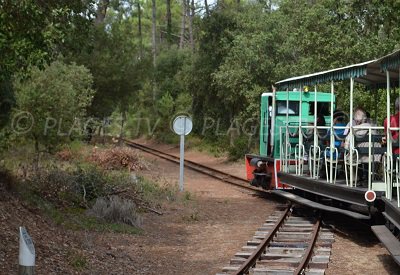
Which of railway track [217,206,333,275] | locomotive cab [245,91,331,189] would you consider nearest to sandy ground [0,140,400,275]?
railway track [217,206,333,275]

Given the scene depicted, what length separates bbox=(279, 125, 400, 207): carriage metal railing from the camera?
1051 centimetres

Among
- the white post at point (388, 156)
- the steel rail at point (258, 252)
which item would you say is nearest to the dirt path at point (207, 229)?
the steel rail at point (258, 252)

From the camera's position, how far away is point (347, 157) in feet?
39.5

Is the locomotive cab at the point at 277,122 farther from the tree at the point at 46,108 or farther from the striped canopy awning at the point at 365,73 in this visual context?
the tree at the point at 46,108

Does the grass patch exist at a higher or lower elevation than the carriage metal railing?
lower

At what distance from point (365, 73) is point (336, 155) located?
1741 millimetres

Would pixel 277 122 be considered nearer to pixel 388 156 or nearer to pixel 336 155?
pixel 336 155

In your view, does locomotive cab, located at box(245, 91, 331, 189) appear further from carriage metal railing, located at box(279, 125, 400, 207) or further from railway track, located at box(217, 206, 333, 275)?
railway track, located at box(217, 206, 333, 275)

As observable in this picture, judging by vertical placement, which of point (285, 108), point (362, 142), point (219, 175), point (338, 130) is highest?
point (285, 108)

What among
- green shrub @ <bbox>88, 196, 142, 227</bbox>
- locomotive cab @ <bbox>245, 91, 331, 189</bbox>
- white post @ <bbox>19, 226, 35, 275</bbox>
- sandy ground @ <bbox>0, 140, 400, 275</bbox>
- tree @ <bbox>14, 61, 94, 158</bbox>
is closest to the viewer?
white post @ <bbox>19, 226, 35, 275</bbox>

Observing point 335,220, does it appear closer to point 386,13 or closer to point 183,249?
point 183,249

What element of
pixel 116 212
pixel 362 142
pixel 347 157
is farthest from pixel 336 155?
pixel 116 212

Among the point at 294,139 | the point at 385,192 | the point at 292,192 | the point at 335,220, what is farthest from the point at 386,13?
the point at 385,192

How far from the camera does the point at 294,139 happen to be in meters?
16.9
